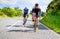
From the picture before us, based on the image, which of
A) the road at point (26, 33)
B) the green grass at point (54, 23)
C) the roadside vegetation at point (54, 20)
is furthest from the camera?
the roadside vegetation at point (54, 20)

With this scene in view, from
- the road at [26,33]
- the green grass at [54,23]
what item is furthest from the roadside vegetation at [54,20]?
the road at [26,33]

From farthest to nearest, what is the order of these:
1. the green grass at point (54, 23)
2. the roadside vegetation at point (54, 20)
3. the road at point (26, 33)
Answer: the roadside vegetation at point (54, 20) → the green grass at point (54, 23) → the road at point (26, 33)

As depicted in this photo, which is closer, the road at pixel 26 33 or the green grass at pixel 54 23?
the road at pixel 26 33

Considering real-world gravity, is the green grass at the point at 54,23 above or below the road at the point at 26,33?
below

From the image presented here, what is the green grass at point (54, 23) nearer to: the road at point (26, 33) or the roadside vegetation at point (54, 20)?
the roadside vegetation at point (54, 20)

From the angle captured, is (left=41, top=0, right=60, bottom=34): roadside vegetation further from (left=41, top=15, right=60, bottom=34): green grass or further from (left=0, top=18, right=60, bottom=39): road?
(left=0, top=18, right=60, bottom=39): road

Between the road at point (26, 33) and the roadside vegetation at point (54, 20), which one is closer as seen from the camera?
the road at point (26, 33)

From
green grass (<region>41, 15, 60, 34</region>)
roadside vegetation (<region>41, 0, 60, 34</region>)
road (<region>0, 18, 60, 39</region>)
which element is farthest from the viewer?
roadside vegetation (<region>41, 0, 60, 34</region>)

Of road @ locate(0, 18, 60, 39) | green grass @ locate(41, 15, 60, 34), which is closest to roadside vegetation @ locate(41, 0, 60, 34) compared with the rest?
green grass @ locate(41, 15, 60, 34)

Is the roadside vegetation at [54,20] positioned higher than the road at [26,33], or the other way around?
the road at [26,33]

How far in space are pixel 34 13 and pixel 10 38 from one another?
644cm

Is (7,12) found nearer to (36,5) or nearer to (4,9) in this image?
(4,9)

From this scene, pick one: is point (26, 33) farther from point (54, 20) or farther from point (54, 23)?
point (54, 20)

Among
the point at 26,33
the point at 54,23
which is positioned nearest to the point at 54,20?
the point at 54,23
